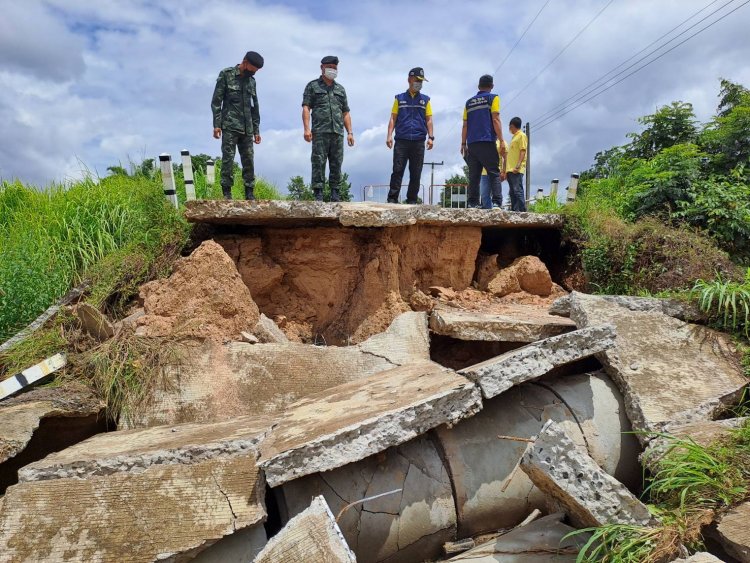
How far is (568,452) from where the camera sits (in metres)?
2.59

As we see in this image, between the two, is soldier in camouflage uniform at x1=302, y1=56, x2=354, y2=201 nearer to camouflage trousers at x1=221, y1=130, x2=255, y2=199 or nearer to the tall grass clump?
camouflage trousers at x1=221, y1=130, x2=255, y2=199

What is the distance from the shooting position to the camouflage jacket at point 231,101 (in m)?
5.80

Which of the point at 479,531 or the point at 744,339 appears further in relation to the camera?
the point at 744,339

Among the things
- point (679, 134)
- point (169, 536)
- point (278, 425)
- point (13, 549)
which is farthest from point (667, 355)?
point (679, 134)

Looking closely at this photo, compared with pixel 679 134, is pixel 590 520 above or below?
below

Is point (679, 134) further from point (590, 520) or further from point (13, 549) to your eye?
point (13, 549)

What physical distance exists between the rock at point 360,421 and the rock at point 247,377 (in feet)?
1.34

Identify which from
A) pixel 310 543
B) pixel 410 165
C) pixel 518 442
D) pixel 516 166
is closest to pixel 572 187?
pixel 516 166

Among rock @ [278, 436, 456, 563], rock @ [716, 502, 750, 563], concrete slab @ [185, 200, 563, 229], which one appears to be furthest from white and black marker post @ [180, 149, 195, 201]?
rock @ [716, 502, 750, 563]

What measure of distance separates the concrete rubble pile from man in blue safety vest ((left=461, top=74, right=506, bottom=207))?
2.19 m

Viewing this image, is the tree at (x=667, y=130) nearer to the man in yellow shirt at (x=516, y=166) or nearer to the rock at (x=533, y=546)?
the man in yellow shirt at (x=516, y=166)

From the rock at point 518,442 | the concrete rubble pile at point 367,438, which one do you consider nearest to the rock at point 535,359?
the concrete rubble pile at point 367,438

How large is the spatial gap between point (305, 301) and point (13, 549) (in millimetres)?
3223

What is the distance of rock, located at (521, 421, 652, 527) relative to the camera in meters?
2.57
